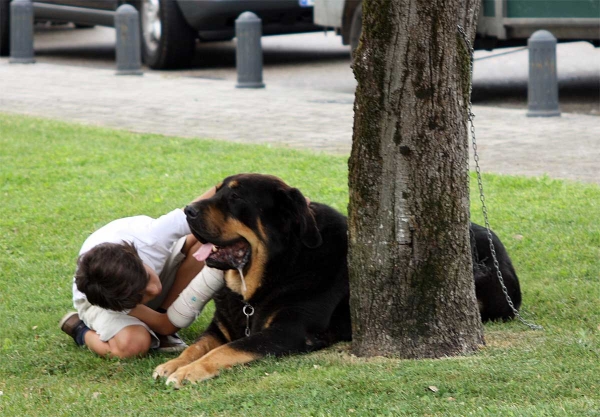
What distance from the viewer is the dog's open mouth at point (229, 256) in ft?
15.4

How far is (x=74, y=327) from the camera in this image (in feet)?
17.0

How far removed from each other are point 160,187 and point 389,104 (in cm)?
428

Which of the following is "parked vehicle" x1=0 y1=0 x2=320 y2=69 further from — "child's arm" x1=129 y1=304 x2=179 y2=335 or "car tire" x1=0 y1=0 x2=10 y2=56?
"child's arm" x1=129 y1=304 x2=179 y2=335

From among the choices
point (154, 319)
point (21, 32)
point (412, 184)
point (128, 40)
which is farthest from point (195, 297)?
point (21, 32)

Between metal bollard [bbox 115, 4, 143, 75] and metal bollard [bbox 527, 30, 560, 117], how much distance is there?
Result: 6.44 metres

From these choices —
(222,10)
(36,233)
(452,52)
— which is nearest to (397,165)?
(452,52)

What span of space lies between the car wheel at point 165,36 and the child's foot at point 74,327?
988 centimetres

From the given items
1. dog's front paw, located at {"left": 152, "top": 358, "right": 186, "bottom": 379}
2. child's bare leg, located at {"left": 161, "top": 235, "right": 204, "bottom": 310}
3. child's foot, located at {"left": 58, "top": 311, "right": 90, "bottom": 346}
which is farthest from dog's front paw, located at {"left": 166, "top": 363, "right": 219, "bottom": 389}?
child's bare leg, located at {"left": 161, "top": 235, "right": 204, "bottom": 310}

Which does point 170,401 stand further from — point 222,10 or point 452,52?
point 222,10

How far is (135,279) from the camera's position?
475 cm

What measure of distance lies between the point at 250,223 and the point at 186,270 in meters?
0.97

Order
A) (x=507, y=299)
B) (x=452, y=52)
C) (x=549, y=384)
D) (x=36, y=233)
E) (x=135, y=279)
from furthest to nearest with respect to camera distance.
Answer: (x=36, y=233), (x=507, y=299), (x=135, y=279), (x=452, y=52), (x=549, y=384)

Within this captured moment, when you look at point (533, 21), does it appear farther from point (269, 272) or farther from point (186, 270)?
point (269, 272)

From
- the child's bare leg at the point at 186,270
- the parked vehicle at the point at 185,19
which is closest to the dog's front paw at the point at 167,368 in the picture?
the child's bare leg at the point at 186,270
